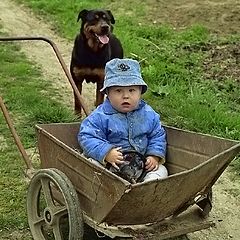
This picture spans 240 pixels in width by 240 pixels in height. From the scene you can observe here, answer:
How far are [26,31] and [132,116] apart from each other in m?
6.89

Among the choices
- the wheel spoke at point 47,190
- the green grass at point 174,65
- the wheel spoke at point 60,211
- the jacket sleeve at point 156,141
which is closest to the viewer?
the wheel spoke at point 60,211

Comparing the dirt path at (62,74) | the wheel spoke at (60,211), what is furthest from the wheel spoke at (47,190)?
the dirt path at (62,74)

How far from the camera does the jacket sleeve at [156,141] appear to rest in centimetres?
453

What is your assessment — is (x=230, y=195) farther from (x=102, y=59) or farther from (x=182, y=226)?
(x=102, y=59)

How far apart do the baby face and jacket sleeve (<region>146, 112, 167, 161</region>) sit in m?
0.22

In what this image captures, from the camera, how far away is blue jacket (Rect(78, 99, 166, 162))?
14.4 feet

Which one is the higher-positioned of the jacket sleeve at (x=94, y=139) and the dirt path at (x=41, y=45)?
the jacket sleeve at (x=94, y=139)

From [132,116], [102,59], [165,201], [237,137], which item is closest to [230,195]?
[237,137]

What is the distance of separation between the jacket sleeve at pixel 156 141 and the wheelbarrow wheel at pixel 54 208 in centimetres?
72

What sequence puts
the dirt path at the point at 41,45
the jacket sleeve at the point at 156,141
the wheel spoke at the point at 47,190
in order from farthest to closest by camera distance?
the dirt path at the point at 41,45 → the jacket sleeve at the point at 156,141 → the wheel spoke at the point at 47,190

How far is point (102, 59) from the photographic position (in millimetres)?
7086

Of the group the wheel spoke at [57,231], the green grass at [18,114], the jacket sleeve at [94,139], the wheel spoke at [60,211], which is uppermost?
the jacket sleeve at [94,139]

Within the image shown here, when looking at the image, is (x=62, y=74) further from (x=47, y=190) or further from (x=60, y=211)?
(x=60, y=211)

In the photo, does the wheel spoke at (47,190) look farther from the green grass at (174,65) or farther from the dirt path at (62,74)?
the green grass at (174,65)
